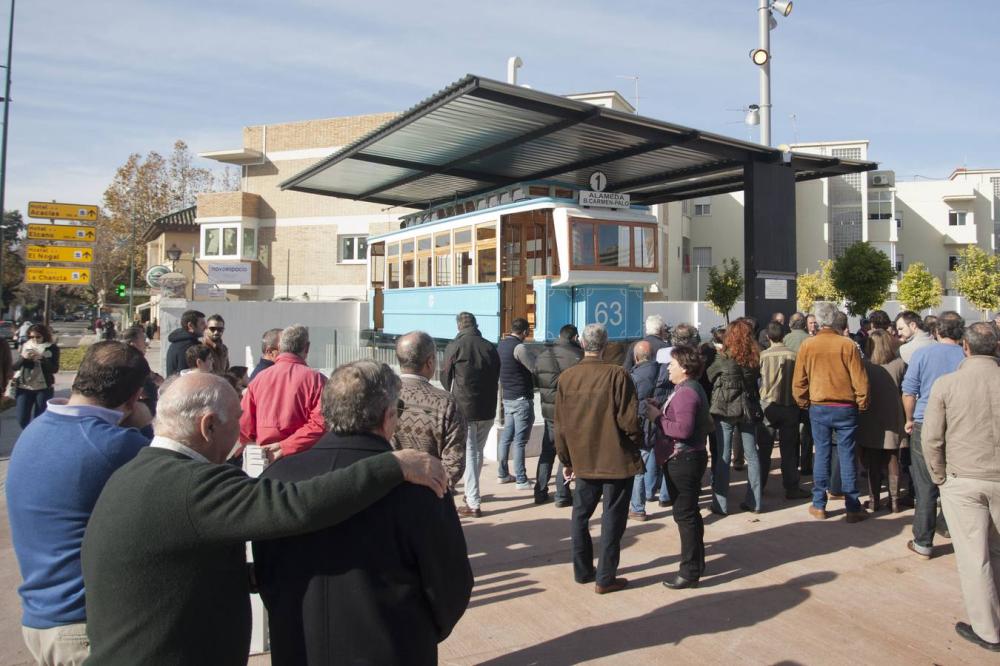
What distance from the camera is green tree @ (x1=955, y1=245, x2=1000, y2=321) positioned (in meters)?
33.2

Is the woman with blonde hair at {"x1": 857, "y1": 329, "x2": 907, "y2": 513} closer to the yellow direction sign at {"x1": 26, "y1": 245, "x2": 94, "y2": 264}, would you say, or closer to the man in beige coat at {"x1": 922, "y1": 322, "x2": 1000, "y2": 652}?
the man in beige coat at {"x1": 922, "y1": 322, "x2": 1000, "y2": 652}

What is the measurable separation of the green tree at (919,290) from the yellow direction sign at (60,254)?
3233cm

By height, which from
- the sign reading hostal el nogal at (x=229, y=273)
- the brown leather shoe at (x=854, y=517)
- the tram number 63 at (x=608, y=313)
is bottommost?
the brown leather shoe at (x=854, y=517)

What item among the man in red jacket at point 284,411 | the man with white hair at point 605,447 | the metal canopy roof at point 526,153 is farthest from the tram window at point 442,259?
the man in red jacket at point 284,411

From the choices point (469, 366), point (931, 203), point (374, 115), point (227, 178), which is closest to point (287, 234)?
point (374, 115)

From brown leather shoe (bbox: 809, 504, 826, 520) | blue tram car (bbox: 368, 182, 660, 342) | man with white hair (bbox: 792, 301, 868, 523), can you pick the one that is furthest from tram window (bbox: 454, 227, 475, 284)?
brown leather shoe (bbox: 809, 504, 826, 520)

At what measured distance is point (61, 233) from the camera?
1588 centimetres

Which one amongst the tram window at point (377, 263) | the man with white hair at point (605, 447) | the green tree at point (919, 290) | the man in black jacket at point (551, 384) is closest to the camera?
the man with white hair at point (605, 447)

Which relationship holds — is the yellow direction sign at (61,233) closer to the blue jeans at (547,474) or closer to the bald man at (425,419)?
the blue jeans at (547,474)

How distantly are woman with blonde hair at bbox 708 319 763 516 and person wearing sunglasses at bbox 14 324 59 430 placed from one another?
7.84 meters

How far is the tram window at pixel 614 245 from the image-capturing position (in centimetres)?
1312

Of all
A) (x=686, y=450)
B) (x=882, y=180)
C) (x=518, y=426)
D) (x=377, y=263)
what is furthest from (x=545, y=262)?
(x=882, y=180)

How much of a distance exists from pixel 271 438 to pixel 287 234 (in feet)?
109

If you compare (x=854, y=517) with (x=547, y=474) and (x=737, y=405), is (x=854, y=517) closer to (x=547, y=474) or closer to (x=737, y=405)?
(x=737, y=405)
